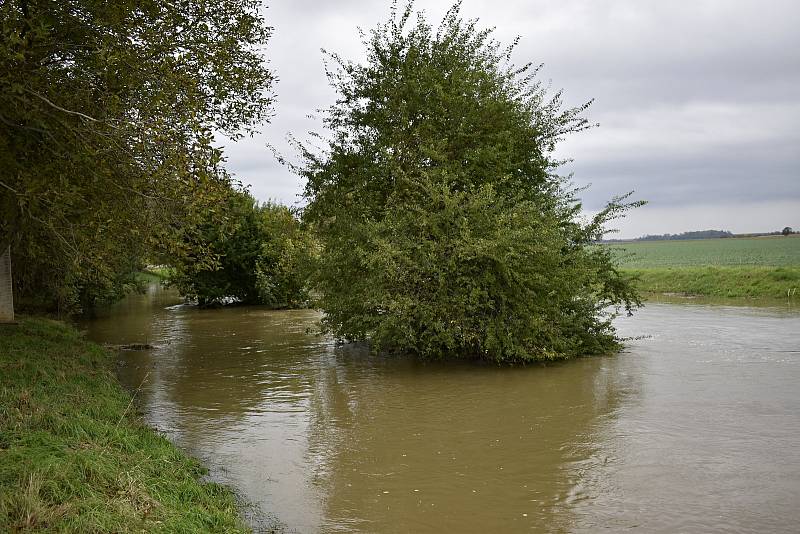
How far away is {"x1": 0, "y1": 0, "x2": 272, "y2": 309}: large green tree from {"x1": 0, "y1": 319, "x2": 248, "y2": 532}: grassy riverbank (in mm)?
2907

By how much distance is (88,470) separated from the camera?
6.11 m

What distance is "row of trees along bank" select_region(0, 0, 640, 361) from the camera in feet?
35.0

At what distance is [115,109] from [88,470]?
6.34 m

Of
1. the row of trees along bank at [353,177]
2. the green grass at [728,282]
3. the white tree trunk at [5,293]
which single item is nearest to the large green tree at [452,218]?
the row of trees along bank at [353,177]

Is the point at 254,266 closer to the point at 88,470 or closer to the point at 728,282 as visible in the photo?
the point at 728,282

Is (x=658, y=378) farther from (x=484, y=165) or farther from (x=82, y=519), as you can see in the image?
(x=82, y=519)

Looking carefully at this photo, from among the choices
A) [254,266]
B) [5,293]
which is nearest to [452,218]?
[5,293]

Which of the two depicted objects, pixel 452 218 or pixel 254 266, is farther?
pixel 254 266

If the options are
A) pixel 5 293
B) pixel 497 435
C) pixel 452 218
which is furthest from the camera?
pixel 5 293

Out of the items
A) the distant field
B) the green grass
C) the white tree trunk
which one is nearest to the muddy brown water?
the white tree trunk

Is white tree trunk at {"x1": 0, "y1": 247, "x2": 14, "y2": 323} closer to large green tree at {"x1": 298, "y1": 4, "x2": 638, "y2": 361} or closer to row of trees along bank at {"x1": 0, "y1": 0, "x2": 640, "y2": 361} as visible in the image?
row of trees along bank at {"x1": 0, "y1": 0, "x2": 640, "y2": 361}

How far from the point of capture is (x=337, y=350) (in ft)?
61.5

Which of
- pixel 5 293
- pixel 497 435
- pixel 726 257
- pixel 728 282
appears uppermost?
pixel 726 257

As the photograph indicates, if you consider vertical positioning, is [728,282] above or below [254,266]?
below
